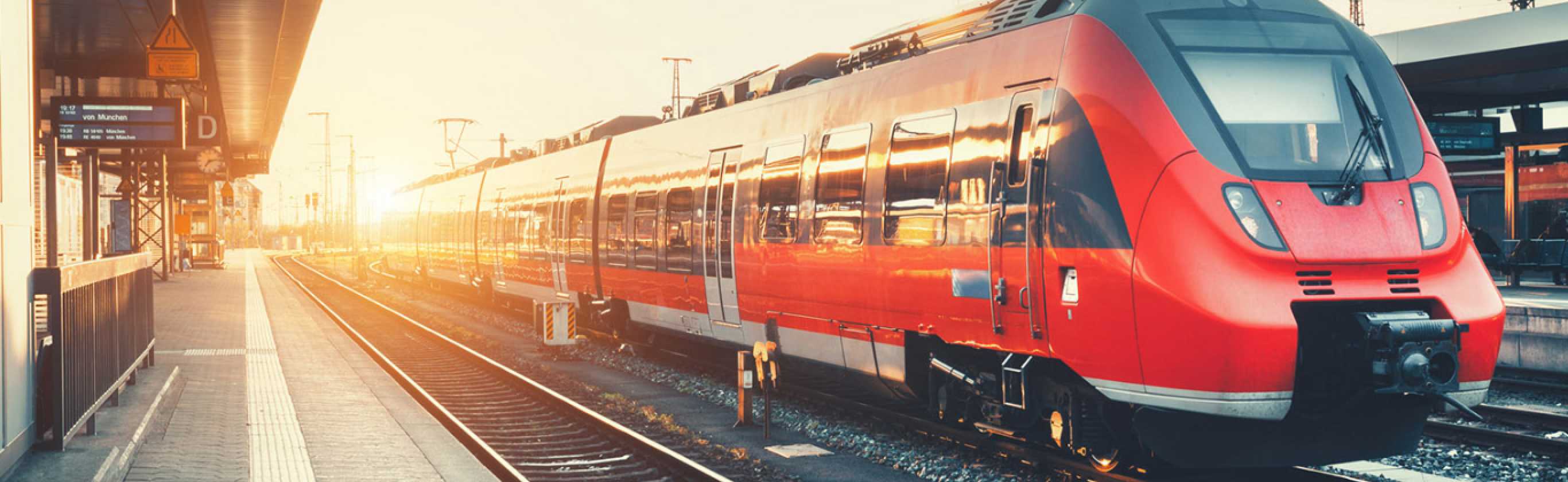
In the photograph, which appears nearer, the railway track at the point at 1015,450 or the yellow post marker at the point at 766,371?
the railway track at the point at 1015,450

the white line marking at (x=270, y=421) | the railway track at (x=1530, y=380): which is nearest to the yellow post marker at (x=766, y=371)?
the white line marking at (x=270, y=421)

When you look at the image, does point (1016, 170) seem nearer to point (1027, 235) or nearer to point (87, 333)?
point (1027, 235)

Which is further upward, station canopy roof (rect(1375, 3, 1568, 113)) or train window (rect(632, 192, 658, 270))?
station canopy roof (rect(1375, 3, 1568, 113))

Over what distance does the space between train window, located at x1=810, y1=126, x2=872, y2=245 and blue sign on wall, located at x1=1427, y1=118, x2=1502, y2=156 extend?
12722mm

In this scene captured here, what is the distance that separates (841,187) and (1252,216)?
4.04 meters

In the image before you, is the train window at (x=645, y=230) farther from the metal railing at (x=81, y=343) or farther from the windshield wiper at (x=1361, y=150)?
the windshield wiper at (x=1361, y=150)

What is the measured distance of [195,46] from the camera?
1928 cm

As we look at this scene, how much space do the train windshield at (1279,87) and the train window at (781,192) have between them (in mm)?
4355

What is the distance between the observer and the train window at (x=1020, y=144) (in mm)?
7582

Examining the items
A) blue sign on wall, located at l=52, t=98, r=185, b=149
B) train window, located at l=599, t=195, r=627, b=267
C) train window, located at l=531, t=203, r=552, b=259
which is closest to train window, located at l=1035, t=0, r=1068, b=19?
train window, located at l=599, t=195, r=627, b=267

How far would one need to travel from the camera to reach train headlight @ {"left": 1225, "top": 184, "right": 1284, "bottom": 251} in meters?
6.54

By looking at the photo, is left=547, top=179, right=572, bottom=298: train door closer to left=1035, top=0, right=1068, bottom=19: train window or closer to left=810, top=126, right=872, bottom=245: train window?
left=810, top=126, right=872, bottom=245: train window

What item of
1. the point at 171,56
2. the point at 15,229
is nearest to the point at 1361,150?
the point at 15,229

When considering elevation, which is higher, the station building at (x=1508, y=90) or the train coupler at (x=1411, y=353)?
the station building at (x=1508, y=90)
